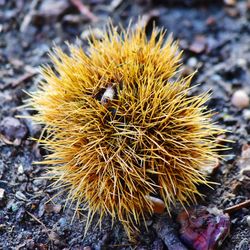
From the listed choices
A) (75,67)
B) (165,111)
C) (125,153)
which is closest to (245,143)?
(165,111)

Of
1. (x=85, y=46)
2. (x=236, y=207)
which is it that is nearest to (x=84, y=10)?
(x=85, y=46)

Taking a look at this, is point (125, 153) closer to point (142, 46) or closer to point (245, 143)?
point (142, 46)

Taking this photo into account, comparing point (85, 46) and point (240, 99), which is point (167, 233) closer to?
point (240, 99)

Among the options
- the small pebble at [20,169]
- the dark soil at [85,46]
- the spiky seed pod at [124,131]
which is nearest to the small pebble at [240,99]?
the dark soil at [85,46]

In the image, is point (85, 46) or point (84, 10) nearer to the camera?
point (85, 46)

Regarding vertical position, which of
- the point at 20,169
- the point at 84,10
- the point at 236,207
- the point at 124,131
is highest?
the point at 84,10

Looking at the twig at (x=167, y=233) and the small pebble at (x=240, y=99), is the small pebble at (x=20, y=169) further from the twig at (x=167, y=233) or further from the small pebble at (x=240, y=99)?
the small pebble at (x=240, y=99)

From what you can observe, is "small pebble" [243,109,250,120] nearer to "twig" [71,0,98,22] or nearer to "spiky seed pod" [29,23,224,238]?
"spiky seed pod" [29,23,224,238]
